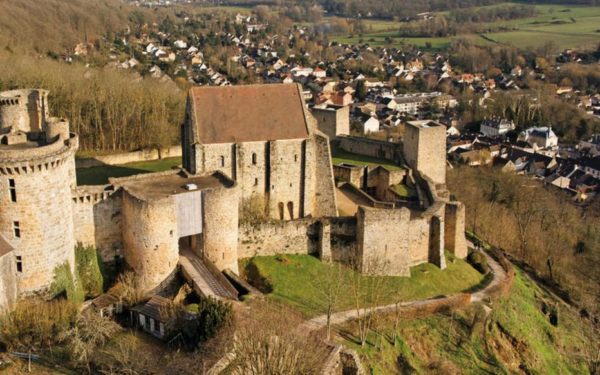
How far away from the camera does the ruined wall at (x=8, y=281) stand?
28594mm

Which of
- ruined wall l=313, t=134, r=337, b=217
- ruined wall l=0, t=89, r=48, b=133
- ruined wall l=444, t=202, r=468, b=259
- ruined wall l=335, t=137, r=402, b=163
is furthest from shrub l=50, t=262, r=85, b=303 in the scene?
ruined wall l=335, t=137, r=402, b=163

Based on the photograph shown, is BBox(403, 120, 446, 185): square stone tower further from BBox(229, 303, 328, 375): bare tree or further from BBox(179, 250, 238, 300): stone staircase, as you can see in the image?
BBox(229, 303, 328, 375): bare tree

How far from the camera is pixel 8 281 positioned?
29.2 m

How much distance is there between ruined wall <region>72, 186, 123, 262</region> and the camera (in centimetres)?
3344

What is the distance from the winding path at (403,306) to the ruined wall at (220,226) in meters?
5.78

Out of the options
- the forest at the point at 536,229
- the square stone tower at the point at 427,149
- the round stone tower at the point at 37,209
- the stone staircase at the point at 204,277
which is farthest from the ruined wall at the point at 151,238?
the forest at the point at 536,229

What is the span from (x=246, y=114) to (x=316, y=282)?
11.3m

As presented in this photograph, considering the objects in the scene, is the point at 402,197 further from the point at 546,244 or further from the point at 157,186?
the point at 157,186

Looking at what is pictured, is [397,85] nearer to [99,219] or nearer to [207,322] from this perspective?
[99,219]

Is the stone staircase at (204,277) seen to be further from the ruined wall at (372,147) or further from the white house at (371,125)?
the white house at (371,125)

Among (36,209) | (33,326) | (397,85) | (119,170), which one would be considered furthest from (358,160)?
(397,85)

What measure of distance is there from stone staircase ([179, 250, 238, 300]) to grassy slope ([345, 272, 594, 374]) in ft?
20.5

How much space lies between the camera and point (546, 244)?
5581 cm

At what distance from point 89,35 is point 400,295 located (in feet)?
303
